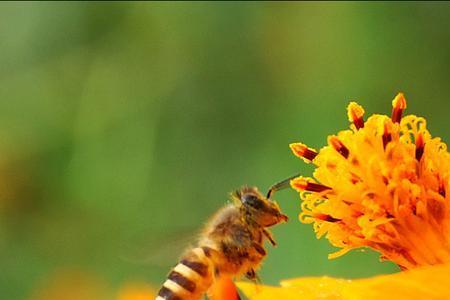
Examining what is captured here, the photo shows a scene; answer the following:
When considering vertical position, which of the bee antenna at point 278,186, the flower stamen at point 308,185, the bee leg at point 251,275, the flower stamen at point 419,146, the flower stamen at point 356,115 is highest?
the flower stamen at point 356,115

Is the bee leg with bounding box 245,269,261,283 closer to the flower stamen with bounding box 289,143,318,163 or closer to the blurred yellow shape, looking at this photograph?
the flower stamen with bounding box 289,143,318,163

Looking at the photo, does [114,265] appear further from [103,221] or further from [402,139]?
[402,139]

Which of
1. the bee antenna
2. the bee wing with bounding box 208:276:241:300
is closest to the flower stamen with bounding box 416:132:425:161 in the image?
the bee antenna

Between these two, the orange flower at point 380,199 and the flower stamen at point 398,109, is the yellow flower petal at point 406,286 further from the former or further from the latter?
the flower stamen at point 398,109

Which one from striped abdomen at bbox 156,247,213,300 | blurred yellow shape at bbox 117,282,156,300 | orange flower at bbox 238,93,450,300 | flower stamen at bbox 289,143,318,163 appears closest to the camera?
orange flower at bbox 238,93,450,300

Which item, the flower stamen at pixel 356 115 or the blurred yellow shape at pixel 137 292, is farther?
the blurred yellow shape at pixel 137 292

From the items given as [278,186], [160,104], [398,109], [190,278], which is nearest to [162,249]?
[190,278]

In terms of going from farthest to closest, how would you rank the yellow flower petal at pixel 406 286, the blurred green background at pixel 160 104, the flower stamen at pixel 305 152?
the blurred green background at pixel 160 104, the flower stamen at pixel 305 152, the yellow flower petal at pixel 406 286

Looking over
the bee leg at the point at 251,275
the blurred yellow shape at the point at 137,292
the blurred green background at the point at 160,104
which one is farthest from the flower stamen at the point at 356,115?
the blurred green background at the point at 160,104
